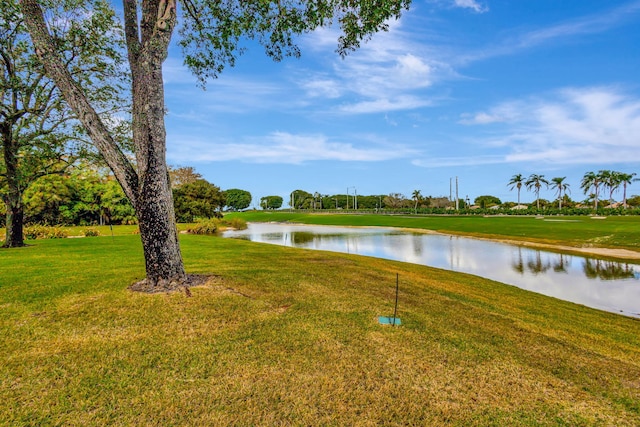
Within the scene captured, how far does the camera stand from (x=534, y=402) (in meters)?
3.58

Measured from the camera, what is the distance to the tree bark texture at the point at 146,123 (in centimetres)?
583

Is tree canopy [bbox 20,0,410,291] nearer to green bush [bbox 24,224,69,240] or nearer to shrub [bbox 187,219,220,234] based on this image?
green bush [bbox 24,224,69,240]

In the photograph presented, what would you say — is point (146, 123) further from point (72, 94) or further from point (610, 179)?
point (610, 179)

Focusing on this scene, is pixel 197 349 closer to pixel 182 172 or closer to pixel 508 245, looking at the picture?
pixel 508 245

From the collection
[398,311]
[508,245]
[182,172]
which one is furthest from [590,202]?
[398,311]

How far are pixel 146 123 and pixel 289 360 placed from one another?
490 centimetres

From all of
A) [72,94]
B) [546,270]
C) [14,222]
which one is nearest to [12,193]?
[14,222]

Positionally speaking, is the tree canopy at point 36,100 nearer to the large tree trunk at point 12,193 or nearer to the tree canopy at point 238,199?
the large tree trunk at point 12,193

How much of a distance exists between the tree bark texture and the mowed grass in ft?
3.31

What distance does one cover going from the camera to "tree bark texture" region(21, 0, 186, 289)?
583 cm

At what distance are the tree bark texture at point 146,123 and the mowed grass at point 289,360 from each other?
3.31 feet

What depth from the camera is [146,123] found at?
19.2ft

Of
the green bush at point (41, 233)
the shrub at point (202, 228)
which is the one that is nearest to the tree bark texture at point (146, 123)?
the green bush at point (41, 233)

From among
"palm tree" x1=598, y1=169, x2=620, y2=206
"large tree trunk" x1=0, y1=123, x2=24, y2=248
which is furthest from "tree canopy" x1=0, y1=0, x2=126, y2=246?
"palm tree" x1=598, y1=169, x2=620, y2=206
